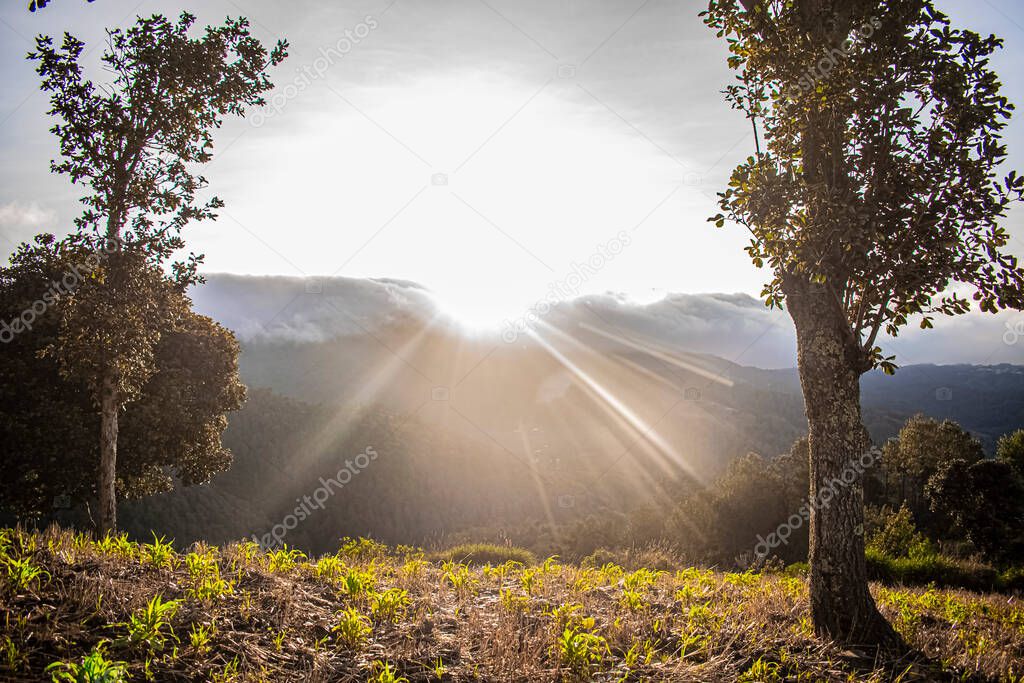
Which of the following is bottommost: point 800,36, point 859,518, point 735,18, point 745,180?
point 859,518

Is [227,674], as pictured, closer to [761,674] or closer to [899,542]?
[761,674]

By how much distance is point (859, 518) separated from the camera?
6.02 metres

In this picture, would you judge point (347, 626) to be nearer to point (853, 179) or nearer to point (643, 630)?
point (643, 630)

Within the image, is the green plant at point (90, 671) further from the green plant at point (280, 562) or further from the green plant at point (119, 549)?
the green plant at point (280, 562)

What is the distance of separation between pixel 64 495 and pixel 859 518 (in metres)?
21.0

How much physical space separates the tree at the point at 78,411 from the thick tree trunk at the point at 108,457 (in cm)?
361

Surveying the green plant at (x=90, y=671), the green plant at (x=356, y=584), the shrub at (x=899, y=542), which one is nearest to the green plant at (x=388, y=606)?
the green plant at (x=356, y=584)

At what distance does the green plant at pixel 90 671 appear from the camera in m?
3.36

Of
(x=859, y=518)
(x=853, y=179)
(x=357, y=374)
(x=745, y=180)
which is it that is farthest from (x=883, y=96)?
(x=357, y=374)

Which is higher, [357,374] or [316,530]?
[357,374]

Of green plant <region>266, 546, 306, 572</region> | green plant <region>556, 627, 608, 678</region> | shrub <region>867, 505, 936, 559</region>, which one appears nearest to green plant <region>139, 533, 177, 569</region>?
green plant <region>266, 546, 306, 572</region>

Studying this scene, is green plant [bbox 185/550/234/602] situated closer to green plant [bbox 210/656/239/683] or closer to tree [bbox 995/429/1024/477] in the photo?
green plant [bbox 210/656/239/683]

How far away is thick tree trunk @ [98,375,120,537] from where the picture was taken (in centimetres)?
1052

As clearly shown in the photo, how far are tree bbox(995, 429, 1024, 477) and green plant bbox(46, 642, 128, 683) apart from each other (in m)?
38.7
